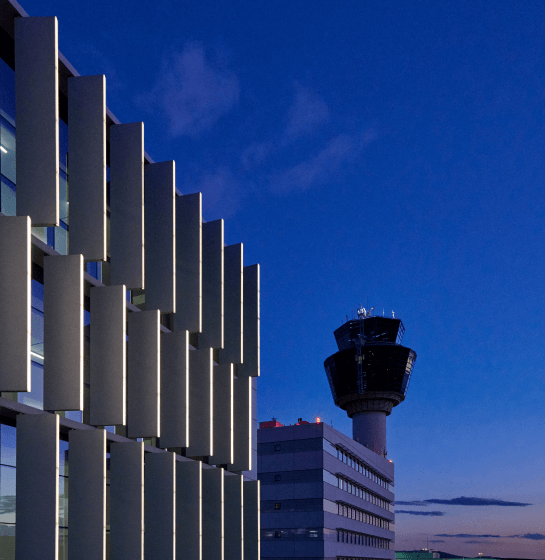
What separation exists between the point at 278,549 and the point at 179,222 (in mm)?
53810

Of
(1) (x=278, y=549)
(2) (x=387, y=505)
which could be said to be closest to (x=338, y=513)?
(1) (x=278, y=549)

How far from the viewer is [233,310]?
3681cm

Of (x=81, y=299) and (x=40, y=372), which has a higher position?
(x=81, y=299)

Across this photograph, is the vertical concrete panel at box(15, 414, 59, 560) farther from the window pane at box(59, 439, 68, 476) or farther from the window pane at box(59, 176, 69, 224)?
the window pane at box(59, 176, 69, 224)

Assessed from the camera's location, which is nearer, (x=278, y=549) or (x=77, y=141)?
(x=77, y=141)

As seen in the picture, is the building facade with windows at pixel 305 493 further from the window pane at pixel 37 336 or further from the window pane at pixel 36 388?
the window pane at pixel 37 336

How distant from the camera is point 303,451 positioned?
76.7 metres

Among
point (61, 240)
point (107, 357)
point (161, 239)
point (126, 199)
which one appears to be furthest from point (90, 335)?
point (161, 239)

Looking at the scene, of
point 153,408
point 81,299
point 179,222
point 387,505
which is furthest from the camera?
point 387,505

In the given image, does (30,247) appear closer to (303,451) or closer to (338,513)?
(303,451)

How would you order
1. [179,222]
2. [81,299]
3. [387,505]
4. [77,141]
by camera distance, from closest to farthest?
[81,299] < [77,141] < [179,222] < [387,505]

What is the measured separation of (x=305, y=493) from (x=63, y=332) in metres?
58.6

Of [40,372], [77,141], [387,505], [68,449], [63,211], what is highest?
[77,141]

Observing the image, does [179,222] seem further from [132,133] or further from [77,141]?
[77,141]
